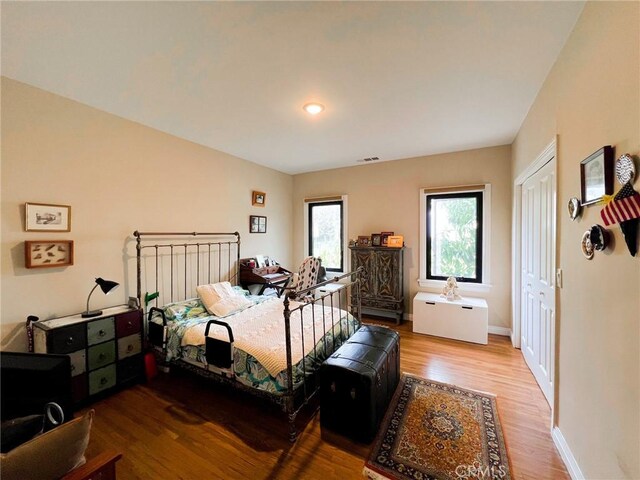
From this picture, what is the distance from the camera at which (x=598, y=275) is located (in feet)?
4.33

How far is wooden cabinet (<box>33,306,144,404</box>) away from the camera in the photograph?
2.03 meters

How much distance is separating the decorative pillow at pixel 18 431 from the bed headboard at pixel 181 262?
5.61 feet

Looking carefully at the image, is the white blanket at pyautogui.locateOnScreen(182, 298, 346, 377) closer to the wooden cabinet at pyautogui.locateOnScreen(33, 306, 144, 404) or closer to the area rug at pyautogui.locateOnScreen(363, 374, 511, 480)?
the wooden cabinet at pyautogui.locateOnScreen(33, 306, 144, 404)

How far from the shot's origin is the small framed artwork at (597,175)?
1198 millimetres

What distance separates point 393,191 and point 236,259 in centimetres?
278

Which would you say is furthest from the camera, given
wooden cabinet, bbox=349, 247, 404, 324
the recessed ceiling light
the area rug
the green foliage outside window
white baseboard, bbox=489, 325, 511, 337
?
wooden cabinet, bbox=349, 247, 404, 324

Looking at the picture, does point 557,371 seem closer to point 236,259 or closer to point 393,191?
point 393,191

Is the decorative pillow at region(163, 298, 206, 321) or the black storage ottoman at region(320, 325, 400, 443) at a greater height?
the decorative pillow at region(163, 298, 206, 321)

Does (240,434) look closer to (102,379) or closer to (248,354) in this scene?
(248,354)

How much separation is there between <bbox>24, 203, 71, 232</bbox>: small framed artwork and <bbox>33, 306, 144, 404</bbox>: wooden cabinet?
0.77 m

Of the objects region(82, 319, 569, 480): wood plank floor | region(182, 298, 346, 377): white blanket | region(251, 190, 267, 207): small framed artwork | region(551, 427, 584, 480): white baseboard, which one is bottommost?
region(82, 319, 569, 480): wood plank floor

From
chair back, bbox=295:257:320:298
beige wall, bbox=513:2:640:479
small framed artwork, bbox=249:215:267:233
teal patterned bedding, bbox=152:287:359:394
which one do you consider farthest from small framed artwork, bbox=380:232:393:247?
beige wall, bbox=513:2:640:479

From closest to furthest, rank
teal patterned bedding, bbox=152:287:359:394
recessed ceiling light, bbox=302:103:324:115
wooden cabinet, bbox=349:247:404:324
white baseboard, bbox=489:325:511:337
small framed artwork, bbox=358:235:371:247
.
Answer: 1. teal patterned bedding, bbox=152:287:359:394
2. recessed ceiling light, bbox=302:103:324:115
3. white baseboard, bbox=489:325:511:337
4. wooden cabinet, bbox=349:247:404:324
5. small framed artwork, bbox=358:235:371:247

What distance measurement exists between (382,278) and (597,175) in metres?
3.03
